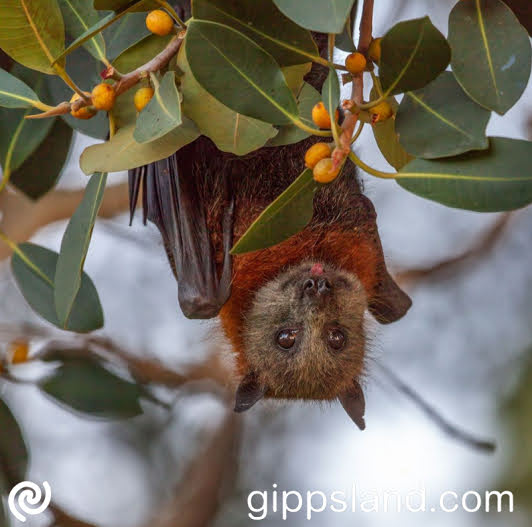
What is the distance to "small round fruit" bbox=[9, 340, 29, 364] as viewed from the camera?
436cm

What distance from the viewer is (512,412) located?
562 centimetres

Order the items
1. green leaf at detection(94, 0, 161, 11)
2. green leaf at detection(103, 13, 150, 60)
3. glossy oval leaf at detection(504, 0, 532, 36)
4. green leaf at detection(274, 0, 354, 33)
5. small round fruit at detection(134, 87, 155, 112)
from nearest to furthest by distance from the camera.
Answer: green leaf at detection(274, 0, 354, 33), green leaf at detection(94, 0, 161, 11), small round fruit at detection(134, 87, 155, 112), green leaf at detection(103, 13, 150, 60), glossy oval leaf at detection(504, 0, 532, 36)

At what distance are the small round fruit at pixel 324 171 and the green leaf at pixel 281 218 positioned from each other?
0.12m

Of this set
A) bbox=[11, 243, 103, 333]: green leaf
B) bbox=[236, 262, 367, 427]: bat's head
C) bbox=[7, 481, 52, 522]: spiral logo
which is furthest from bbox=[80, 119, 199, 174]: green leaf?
bbox=[7, 481, 52, 522]: spiral logo

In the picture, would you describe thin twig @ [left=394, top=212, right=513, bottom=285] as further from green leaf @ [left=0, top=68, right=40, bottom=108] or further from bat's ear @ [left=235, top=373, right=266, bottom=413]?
green leaf @ [left=0, top=68, right=40, bottom=108]

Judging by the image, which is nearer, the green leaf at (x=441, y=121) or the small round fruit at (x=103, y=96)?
the green leaf at (x=441, y=121)

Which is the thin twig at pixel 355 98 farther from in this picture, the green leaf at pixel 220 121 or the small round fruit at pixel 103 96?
the small round fruit at pixel 103 96

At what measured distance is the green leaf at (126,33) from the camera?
275 centimetres

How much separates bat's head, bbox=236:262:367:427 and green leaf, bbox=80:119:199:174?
1833 mm

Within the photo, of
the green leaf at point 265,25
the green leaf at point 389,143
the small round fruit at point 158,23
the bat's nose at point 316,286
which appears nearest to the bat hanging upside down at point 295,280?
the bat's nose at point 316,286

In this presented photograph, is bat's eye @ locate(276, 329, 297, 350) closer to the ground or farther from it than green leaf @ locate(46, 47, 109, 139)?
closer to the ground

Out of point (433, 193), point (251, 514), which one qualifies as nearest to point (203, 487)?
point (251, 514)

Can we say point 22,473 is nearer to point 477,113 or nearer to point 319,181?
point 319,181

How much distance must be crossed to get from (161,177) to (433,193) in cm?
183
